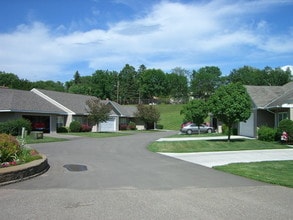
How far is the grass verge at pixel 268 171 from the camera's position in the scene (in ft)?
38.3

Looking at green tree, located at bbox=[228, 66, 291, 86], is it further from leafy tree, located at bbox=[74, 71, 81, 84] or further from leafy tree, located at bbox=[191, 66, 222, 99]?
leafy tree, located at bbox=[74, 71, 81, 84]

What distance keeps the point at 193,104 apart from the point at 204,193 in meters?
38.5

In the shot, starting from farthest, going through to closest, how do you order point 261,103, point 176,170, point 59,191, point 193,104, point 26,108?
point 193,104 < point 26,108 < point 261,103 < point 176,170 < point 59,191

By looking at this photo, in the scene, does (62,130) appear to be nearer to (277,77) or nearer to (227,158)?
(227,158)

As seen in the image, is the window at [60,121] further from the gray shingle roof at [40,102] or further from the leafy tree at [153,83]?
the leafy tree at [153,83]

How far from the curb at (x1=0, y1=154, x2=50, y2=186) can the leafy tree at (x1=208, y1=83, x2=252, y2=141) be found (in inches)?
724

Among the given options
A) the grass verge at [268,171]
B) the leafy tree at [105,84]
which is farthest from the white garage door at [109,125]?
the leafy tree at [105,84]

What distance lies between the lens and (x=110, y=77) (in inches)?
5231

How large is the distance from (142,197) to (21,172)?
4.29 meters

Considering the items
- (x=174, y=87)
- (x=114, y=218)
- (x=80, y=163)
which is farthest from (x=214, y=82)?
(x=114, y=218)

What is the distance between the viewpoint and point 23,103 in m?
40.8

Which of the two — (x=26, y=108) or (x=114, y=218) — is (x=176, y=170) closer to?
(x=114, y=218)

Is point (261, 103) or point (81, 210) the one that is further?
point (261, 103)

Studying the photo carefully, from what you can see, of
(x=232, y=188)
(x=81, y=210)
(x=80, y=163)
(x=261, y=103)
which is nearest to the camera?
(x=81, y=210)
